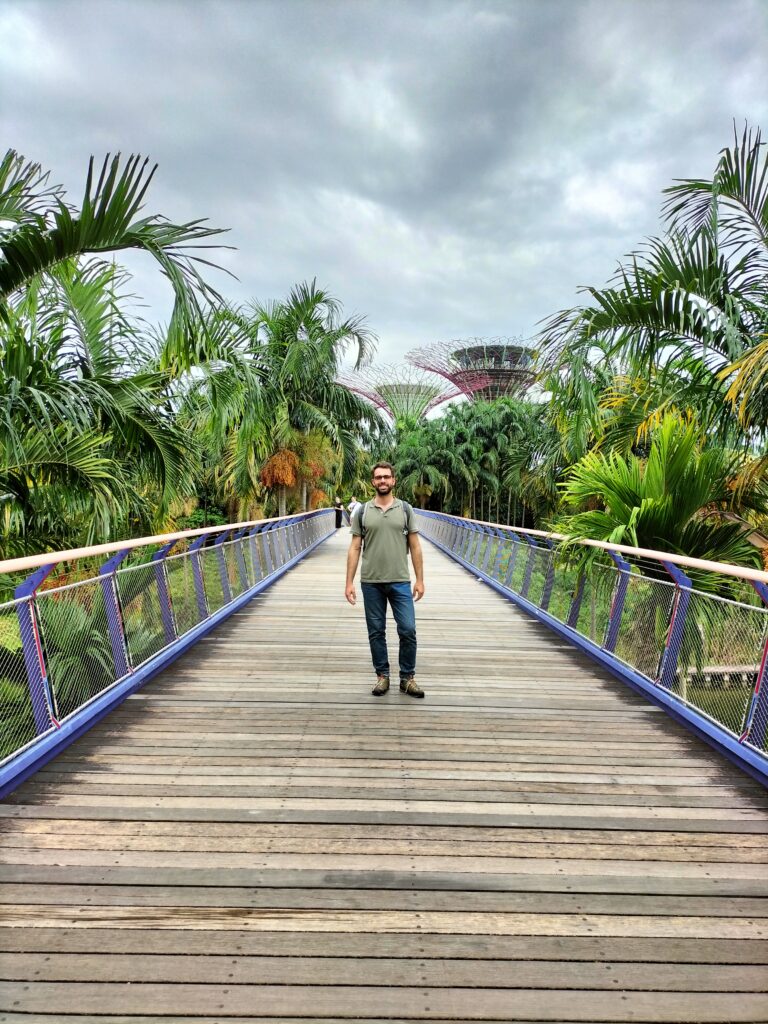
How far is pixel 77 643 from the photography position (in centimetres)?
419

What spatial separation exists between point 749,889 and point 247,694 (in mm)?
3408

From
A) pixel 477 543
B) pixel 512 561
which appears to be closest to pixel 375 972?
pixel 512 561

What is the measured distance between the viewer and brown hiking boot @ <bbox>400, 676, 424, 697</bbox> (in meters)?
4.98

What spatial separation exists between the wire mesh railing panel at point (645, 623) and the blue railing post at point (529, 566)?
325 cm

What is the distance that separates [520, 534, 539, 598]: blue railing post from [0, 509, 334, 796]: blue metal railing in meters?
4.31

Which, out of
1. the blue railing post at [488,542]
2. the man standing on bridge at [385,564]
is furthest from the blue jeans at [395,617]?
the blue railing post at [488,542]

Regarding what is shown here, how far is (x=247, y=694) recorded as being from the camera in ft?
16.4

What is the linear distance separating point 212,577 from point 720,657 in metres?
5.32

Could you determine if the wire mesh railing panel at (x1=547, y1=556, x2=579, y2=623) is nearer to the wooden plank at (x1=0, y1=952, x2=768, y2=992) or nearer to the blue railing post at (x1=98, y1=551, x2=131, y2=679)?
the blue railing post at (x1=98, y1=551, x2=131, y2=679)

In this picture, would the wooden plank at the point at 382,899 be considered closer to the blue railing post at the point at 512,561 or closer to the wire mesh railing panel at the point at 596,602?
the wire mesh railing panel at the point at 596,602

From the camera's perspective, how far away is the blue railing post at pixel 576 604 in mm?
6889

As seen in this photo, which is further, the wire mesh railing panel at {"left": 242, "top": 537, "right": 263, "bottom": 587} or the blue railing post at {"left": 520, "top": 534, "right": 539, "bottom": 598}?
the wire mesh railing panel at {"left": 242, "top": 537, "right": 263, "bottom": 587}

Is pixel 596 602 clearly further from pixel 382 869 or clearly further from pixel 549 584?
pixel 382 869

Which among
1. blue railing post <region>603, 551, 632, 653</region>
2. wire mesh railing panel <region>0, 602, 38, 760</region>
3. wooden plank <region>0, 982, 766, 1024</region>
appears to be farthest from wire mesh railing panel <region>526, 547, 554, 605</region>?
wooden plank <region>0, 982, 766, 1024</region>
